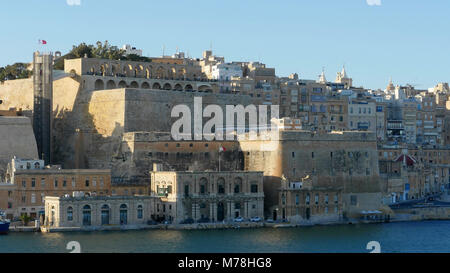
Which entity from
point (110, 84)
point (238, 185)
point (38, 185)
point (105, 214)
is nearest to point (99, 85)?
point (110, 84)

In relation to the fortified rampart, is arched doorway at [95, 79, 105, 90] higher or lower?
higher

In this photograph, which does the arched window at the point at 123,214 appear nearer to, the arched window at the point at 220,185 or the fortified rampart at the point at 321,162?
the arched window at the point at 220,185

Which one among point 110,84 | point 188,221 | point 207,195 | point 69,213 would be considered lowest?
point 188,221

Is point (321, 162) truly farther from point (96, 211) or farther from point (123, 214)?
point (96, 211)

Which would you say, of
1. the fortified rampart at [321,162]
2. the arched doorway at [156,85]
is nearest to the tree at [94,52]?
the arched doorway at [156,85]

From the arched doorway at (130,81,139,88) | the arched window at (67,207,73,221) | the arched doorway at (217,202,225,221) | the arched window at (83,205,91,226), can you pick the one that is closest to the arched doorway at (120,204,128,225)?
the arched window at (83,205,91,226)

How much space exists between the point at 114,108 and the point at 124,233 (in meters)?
Result: 14.2
